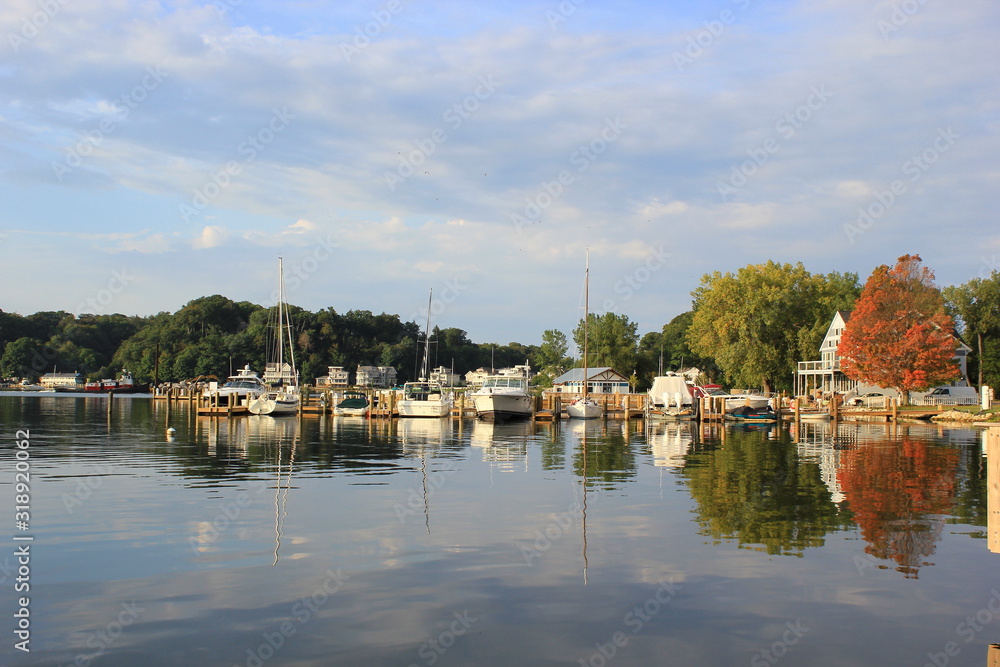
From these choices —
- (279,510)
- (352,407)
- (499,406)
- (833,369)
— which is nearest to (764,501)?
(279,510)

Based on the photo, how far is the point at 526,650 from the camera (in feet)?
27.6

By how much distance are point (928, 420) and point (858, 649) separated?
54.4 metres

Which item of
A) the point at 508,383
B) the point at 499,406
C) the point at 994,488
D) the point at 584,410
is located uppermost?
the point at 994,488

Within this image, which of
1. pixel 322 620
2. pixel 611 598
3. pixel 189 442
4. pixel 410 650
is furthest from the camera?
pixel 189 442

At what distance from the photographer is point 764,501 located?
60.3 feet

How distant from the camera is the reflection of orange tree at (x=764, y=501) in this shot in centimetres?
1427

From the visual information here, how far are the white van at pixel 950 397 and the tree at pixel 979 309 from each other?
862 inches

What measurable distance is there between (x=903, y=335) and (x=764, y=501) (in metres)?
48.7

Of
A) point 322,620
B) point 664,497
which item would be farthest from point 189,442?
point 322,620

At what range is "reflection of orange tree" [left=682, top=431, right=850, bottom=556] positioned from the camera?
46.8 feet

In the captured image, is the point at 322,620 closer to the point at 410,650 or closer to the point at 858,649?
the point at 410,650

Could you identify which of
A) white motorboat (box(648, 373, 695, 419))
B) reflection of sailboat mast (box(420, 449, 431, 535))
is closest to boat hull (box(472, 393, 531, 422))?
white motorboat (box(648, 373, 695, 419))

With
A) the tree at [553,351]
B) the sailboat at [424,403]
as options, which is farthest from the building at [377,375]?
the sailboat at [424,403]

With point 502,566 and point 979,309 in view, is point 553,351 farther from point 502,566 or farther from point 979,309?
point 502,566
